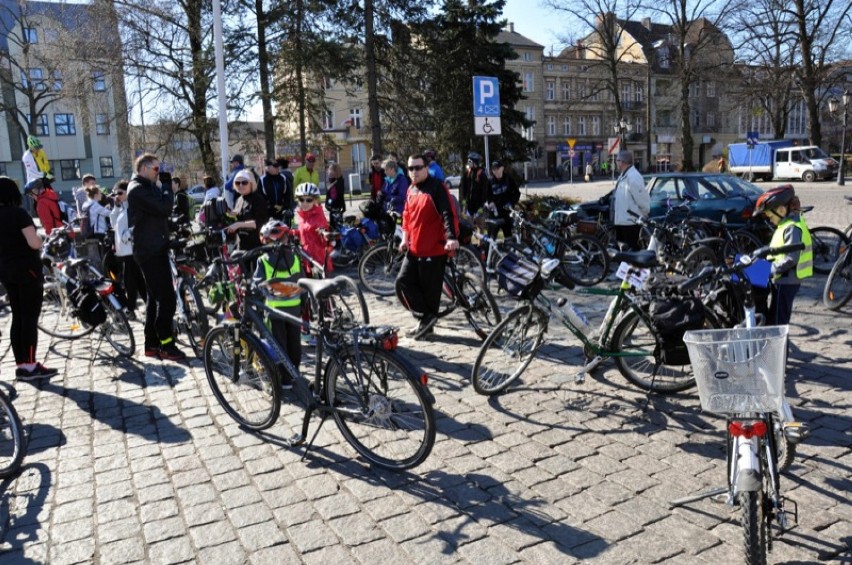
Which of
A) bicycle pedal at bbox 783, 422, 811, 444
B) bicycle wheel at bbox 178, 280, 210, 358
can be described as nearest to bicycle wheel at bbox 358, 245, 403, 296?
bicycle wheel at bbox 178, 280, 210, 358

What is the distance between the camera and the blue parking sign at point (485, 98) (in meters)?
10.6

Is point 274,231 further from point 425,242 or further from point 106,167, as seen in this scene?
point 106,167

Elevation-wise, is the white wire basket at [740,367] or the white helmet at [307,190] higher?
the white helmet at [307,190]

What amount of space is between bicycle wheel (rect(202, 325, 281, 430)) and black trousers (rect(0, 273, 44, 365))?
2.24 meters

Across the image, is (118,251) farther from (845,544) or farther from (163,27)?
(163,27)

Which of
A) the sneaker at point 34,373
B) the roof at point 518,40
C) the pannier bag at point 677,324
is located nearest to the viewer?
the pannier bag at point 677,324

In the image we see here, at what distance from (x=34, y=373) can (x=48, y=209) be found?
6720mm

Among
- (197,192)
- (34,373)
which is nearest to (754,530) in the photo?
(34,373)

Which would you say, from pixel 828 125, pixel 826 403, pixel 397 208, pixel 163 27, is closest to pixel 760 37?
pixel 163 27

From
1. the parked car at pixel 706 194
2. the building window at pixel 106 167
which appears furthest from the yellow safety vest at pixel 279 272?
the building window at pixel 106 167

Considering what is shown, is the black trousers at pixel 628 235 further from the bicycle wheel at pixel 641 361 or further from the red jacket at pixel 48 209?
the red jacket at pixel 48 209

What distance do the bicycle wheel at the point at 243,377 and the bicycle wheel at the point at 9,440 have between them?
128 centimetres

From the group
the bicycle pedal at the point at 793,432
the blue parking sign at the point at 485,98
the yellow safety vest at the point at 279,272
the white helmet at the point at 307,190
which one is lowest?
the bicycle pedal at the point at 793,432

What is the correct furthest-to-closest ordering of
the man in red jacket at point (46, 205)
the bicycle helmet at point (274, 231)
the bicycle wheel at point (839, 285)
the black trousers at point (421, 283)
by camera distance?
the man in red jacket at point (46, 205) < the bicycle wheel at point (839, 285) < the black trousers at point (421, 283) < the bicycle helmet at point (274, 231)
